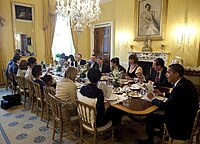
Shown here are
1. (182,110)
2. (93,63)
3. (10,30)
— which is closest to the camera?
(182,110)

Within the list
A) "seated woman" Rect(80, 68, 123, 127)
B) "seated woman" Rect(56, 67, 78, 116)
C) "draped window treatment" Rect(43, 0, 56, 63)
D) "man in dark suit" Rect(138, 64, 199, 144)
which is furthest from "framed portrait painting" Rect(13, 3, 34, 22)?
"man in dark suit" Rect(138, 64, 199, 144)

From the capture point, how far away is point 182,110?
169 centimetres

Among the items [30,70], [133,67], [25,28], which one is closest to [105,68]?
[133,67]

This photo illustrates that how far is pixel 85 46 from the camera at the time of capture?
795cm

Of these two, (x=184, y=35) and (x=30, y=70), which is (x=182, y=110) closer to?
(x=30, y=70)

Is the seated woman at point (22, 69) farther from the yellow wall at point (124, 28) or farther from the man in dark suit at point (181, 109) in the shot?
the man in dark suit at point (181, 109)

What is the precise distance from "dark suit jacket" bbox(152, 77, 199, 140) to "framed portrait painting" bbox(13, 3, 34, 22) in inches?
244

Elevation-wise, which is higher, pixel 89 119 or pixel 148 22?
pixel 148 22

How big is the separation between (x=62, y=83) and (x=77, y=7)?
237 cm

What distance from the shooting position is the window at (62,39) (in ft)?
23.2

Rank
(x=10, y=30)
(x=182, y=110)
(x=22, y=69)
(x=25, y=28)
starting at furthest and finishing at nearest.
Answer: (x=25, y=28)
(x=10, y=30)
(x=22, y=69)
(x=182, y=110)

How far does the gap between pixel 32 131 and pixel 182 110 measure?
2.41 meters

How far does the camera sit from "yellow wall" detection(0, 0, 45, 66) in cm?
571

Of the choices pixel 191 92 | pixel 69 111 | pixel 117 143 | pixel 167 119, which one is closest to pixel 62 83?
pixel 69 111
